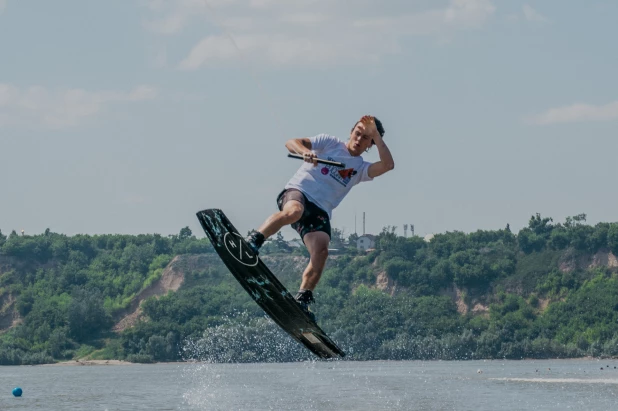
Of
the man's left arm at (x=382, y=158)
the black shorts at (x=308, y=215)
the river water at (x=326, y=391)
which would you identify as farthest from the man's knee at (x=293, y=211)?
the river water at (x=326, y=391)

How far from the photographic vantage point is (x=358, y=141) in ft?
52.7

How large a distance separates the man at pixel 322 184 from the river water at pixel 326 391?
40.0 m

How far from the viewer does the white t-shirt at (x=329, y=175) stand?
16.0m

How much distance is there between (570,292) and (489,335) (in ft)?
42.1

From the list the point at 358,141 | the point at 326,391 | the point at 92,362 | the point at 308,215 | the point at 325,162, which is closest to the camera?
the point at 325,162

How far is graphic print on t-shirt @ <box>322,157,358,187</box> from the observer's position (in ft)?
52.7

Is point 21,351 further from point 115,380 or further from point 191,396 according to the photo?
point 191,396

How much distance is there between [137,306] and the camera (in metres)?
142

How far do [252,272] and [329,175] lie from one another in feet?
5.55

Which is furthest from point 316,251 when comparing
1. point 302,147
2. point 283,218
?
point 302,147

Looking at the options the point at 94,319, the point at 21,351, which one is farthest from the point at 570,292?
the point at 21,351

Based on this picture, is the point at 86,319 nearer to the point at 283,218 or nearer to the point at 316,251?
the point at 316,251

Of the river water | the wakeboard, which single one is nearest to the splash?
the river water

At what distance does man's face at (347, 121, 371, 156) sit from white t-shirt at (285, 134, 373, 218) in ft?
0.25
